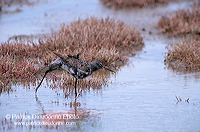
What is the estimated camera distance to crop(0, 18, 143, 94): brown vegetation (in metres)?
10.7

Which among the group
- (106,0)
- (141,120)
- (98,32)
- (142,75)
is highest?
(106,0)

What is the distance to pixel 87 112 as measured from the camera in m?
8.41

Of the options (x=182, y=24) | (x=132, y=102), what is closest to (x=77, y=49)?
(x=132, y=102)

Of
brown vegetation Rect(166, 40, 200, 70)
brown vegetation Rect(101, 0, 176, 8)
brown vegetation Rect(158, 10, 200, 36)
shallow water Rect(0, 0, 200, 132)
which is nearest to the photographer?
shallow water Rect(0, 0, 200, 132)

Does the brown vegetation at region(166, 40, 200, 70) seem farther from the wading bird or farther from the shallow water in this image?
the wading bird

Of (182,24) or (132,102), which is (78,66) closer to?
(132,102)

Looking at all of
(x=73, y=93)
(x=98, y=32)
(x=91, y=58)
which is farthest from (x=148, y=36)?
(x=73, y=93)

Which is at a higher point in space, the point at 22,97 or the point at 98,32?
the point at 98,32

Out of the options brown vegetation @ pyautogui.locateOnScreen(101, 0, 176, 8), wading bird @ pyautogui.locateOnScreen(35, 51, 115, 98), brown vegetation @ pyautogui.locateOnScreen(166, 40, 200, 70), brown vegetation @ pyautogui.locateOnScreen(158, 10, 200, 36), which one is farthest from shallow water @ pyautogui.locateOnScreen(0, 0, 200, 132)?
brown vegetation @ pyautogui.locateOnScreen(101, 0, 176, 8)

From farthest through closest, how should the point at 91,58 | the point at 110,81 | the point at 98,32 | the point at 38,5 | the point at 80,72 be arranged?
the point at 38,5 → the point at 98,32 → the point at 91,58 → the point at 110,81 → the point at 80,72

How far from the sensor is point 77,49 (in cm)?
1276

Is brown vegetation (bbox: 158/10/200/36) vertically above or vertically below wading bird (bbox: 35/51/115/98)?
above

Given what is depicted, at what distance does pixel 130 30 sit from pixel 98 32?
4.94ft

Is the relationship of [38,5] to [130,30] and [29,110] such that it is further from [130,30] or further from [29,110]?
[29,110]
